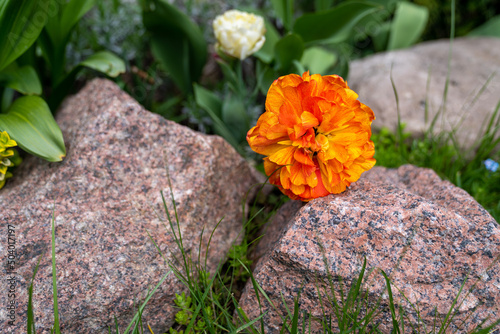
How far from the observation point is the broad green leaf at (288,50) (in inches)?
72.8

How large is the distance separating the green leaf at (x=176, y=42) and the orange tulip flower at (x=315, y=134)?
1071 mm

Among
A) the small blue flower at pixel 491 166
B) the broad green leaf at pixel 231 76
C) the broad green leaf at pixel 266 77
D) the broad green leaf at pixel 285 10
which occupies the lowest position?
the small blue flower at pixel 491 166

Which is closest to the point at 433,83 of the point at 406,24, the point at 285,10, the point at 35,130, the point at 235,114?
the point at 406,24

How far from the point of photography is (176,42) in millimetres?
2311

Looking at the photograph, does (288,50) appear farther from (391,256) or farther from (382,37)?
(382,37)

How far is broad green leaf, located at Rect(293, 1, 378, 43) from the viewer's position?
6.79ft

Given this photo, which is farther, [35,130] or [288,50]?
[288,50]

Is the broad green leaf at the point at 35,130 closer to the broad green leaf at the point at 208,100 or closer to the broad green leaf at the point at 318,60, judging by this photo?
the broad green leaf at the point at 208,100

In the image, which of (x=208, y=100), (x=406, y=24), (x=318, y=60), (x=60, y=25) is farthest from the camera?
(x=406, y=24)

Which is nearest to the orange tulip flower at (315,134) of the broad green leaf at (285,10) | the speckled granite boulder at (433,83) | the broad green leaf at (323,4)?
the broad green leaf at (285,10)

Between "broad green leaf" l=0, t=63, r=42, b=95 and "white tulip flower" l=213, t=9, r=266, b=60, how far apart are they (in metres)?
0.85

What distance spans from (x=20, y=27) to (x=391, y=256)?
5.52ft

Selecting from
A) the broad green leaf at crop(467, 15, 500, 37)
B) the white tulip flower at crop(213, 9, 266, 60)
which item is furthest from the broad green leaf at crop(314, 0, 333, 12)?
the broad green leaf at crop(467, 15, 500, 37)

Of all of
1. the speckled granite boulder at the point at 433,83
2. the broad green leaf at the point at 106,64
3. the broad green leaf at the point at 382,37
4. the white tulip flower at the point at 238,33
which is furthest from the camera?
the broad green leaf at the point at 382,37
